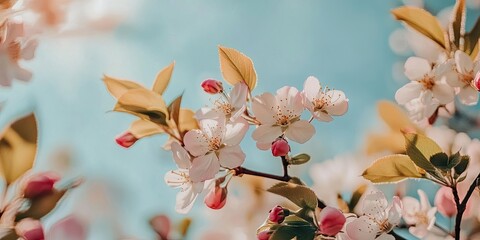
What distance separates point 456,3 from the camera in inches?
33.7

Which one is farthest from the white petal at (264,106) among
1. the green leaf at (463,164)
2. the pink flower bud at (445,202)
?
the pink flower bud at (445,202)

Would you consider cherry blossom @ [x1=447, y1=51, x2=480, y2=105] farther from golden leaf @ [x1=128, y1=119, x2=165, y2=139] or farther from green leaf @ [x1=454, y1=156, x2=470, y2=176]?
golden leaf @ [x1=128, y1=119, x2=165, y2=139]

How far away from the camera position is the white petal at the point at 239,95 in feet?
2.51

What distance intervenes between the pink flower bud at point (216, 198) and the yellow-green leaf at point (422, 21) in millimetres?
354

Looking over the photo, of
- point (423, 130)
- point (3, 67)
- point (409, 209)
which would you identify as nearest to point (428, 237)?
point (409, 209)

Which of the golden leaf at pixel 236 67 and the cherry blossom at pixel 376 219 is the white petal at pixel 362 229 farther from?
the golden leaf at pixel 236 67

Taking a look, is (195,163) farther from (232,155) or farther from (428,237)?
(428,237)

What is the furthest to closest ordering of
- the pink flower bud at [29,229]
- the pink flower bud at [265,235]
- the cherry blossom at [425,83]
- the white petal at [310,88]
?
the cherry blossom at [425,83]
the white petal at [310,88]
the pink flower bud at [265,235]
the pink flower bud at [29,229]

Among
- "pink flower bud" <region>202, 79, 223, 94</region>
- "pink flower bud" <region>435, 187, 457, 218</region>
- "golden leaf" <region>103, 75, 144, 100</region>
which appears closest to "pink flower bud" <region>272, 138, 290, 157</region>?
"pink flower bud" <region>202, 79, 223, 94</region>

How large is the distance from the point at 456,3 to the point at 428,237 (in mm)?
355

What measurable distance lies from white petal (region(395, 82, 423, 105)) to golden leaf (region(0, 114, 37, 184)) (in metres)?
0.55

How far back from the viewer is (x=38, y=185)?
0.61 metres

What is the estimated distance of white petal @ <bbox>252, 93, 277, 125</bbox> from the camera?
30.1 inches

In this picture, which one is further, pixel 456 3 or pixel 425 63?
pixel 425 63
